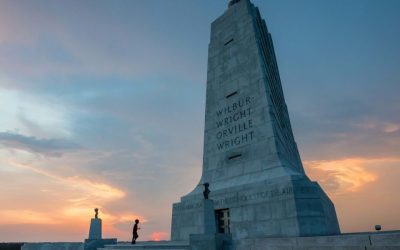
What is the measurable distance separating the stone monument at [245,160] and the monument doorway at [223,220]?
20 millimetres

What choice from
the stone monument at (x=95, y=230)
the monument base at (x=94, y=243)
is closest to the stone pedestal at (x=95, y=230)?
the stone monument at (x=95, y=230)

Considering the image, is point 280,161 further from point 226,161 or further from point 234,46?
point 234,46

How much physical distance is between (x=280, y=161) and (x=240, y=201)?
2836 mm

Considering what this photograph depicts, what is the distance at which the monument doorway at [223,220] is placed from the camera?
55.3ft

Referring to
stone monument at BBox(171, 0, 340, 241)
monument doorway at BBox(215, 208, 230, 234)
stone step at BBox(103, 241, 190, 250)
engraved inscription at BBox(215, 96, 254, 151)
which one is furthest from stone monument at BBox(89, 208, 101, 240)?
engraved inscription at BBox(215, 96, 254, 151)

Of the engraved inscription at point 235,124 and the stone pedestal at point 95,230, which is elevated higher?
the engraved inscription at point 235,124

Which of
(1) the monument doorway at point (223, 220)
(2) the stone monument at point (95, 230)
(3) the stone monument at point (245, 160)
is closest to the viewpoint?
(3) the stone monument at point (245, 160)

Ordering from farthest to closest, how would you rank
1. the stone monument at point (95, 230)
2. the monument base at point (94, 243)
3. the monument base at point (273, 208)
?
the stone monument at point (95, 230), the monument base at point (94, 243), the monument base at point (273, 208)

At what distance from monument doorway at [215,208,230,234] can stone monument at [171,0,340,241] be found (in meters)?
0.02

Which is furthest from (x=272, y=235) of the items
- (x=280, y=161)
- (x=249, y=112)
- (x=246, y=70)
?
(x=246, y=70)

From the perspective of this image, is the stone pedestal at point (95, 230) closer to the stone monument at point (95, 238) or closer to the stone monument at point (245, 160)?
the stone monument at point (95, 238)

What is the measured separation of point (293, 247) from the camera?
10.8 metres

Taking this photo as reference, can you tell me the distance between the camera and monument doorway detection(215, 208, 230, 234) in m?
16.9

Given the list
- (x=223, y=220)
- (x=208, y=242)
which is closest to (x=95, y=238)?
(x=223, y=220)
